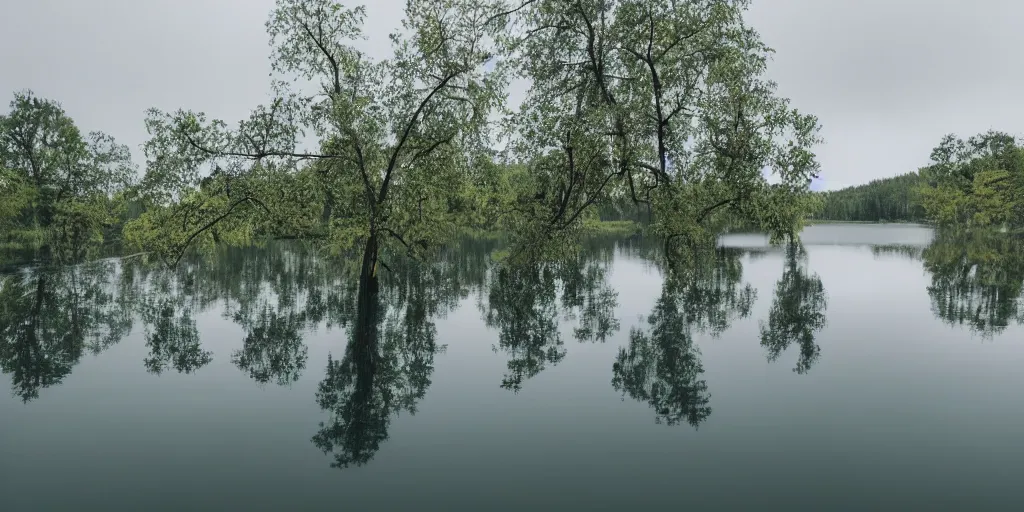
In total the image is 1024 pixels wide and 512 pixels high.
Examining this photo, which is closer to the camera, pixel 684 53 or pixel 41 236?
pixel 684 53

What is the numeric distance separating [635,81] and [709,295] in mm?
13526

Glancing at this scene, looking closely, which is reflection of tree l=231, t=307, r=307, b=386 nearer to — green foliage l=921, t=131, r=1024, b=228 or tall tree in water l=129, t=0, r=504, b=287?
tall tree in water l=129, t=0, r=504, b=287

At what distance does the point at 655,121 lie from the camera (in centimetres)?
3219

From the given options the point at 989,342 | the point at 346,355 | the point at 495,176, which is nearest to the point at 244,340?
the point at 346,355

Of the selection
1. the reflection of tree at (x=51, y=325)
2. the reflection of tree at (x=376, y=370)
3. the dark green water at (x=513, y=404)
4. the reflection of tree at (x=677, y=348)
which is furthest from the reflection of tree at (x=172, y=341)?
the reflection of tree at (x=677, y=348)

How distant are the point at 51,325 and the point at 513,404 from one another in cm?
2249

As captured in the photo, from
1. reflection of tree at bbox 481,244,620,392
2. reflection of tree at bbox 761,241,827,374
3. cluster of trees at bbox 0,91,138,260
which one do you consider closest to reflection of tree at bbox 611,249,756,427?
reflection of tree at bbox 761,241,827,374

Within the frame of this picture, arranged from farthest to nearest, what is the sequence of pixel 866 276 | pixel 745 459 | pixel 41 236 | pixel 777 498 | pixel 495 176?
pixel 41 236 → pixel 866 276 → pixel 495 176 → pixel 745 459 → pixel 777 498

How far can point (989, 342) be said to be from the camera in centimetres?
2428

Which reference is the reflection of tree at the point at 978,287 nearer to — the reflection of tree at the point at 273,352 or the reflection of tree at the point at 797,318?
the reflection of tree at the point at 797,318

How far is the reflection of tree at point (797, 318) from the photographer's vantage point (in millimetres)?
23397

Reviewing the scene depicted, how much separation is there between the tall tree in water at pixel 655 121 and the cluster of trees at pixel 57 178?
58034 millimetres

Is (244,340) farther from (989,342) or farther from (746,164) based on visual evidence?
(989,342)

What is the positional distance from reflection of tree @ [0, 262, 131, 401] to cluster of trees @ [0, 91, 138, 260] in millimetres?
30524
